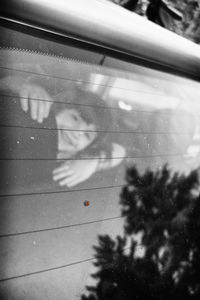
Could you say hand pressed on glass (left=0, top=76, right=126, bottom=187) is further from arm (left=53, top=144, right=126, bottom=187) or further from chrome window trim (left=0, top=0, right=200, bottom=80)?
chrome window trim (left=0, top=0, right=200, bottom=80)

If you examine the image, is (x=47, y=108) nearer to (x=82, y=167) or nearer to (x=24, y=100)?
(x=24, y=100)

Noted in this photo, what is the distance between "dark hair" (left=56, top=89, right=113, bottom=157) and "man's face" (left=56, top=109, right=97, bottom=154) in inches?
0.7

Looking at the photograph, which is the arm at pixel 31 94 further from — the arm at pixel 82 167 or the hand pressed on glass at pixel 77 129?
the arm at pixel 82 167

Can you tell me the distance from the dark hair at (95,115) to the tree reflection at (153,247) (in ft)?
0.62

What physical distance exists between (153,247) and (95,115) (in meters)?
0.69

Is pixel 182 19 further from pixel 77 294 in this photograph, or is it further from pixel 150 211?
pixel 77 294

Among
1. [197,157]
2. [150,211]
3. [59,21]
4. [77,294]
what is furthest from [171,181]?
[59,21]

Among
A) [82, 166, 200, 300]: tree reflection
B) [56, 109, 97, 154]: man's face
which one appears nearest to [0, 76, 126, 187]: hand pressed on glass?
[56, 109, 97, 154]: man's face

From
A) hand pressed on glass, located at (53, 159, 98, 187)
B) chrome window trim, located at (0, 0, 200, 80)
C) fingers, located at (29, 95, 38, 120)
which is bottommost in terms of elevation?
hand pressed on glass, located at (53, 159, 98, 187)

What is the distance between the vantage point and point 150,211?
130 centimetres

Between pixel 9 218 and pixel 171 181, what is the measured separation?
0.79 meters

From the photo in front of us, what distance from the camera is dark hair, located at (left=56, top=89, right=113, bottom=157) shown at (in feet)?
3.77

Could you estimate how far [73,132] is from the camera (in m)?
1.14

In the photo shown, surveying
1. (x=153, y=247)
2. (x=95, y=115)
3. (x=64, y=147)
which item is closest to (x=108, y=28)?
(x=95, y=115)
